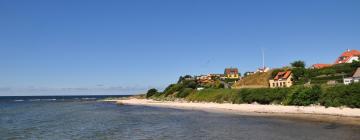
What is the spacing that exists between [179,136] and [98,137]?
6.22 m

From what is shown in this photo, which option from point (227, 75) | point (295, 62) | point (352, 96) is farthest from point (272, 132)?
point (227, 75)

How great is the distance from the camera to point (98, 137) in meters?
29.2

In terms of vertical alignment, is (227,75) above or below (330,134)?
above

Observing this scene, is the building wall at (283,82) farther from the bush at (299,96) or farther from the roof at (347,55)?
the roof at (347,55)

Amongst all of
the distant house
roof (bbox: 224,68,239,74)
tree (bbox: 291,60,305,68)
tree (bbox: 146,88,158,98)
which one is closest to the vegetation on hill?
tree (bbox: 291,60,305,68)

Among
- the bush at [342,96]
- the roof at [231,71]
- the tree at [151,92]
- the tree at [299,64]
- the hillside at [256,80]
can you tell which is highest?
the roof at [231,71]

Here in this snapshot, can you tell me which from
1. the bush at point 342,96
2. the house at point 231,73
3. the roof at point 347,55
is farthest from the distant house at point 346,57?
the house at point 231,73

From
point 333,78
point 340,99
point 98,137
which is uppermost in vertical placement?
point 333,78

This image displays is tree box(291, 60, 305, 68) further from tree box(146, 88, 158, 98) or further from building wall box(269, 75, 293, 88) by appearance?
tree box(146, 88, 158, 98)

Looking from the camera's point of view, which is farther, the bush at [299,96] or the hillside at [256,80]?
the hillside at [256,80]

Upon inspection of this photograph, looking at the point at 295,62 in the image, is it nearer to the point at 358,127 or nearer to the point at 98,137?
the point at 358,127

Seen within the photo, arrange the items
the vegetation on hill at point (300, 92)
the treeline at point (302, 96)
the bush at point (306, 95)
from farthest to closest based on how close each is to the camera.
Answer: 1. the bush at point (306, 95)
2. the vegetation on hill at point (300, 92)
3. the treeline at point (302, 96)

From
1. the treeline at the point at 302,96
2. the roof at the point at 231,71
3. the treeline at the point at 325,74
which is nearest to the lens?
the treeline at the point at 302,96

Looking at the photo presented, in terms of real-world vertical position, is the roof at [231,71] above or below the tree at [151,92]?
above
